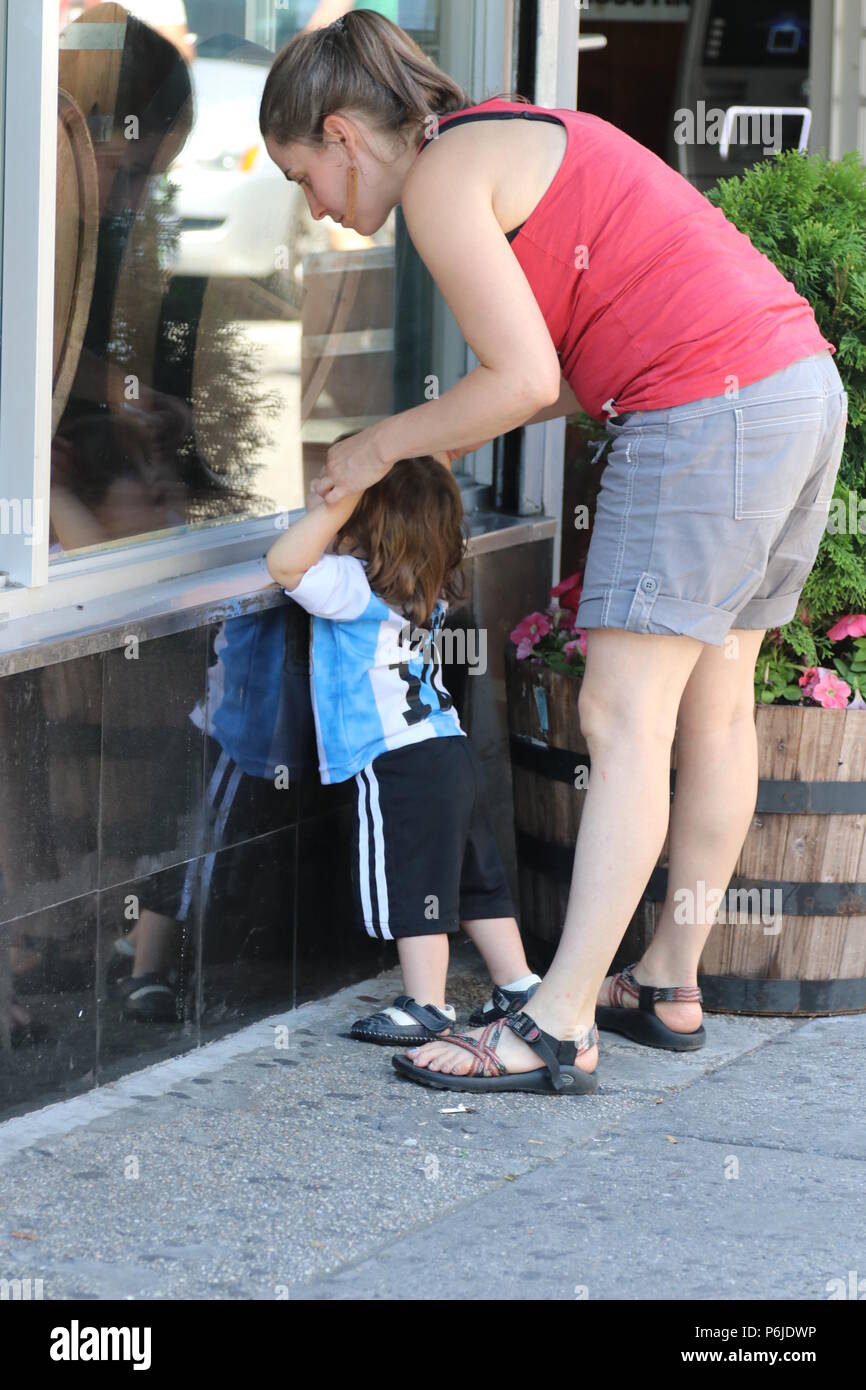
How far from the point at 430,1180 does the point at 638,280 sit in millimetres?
1279

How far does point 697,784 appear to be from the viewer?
2844 mm

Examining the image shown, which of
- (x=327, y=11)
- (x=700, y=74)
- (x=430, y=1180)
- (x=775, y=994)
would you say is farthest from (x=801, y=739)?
(x=700, y=74)

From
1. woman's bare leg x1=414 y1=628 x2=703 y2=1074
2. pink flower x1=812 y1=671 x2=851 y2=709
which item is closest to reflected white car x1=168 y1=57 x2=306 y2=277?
woman's bare leg x1=414 y1=628 x2=703 y2=1074

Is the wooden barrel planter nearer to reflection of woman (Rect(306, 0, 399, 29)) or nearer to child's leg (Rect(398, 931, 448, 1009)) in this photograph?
child's leg (Rect(398, 931, 448, 1009))

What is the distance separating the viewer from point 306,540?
2748mm

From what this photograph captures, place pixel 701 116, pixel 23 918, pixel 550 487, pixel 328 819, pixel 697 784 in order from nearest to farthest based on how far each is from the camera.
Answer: pixel 23 918, pixel 697 784, pixel 328 819, pixel 550 487, pixel 701 116

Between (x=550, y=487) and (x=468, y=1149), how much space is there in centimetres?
156

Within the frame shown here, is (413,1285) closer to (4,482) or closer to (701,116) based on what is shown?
(4,482)

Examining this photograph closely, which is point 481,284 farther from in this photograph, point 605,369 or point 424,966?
point 424,966

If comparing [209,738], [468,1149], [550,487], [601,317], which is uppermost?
[601,317]

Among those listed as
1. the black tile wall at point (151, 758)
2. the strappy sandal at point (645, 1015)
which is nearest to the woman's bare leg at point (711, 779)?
the strappy sandal at point (645, 1015)

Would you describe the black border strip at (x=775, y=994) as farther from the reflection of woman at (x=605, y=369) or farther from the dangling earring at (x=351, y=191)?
the dangling earring at (x=351, y=191)

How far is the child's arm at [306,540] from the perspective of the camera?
8.99ft

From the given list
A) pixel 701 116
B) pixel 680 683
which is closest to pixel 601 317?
pixel 680 683
